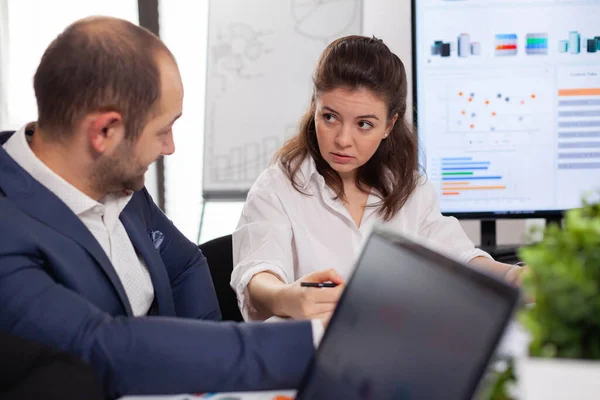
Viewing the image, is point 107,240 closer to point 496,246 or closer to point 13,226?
point 13,226

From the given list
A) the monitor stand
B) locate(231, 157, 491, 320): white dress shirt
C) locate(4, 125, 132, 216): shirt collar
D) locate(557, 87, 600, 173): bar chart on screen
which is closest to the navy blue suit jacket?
locate(4, 125, 132, 216): shirt collar

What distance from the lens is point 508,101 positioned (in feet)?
8.30

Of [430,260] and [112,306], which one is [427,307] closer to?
[430,260]

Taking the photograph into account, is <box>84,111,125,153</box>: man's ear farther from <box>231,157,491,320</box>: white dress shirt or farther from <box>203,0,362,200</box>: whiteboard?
<box>203,0,362,200</box>: whiteboard

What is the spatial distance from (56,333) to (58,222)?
0.25m

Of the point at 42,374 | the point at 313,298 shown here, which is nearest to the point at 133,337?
the point at 42,374

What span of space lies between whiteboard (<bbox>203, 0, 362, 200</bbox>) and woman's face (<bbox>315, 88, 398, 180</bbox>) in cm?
178

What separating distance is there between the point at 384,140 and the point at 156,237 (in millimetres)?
728

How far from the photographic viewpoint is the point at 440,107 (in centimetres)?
255

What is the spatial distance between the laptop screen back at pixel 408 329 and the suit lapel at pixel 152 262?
0.70m


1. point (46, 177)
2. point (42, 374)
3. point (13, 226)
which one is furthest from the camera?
point (46, 177)

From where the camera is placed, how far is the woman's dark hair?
6.12ft

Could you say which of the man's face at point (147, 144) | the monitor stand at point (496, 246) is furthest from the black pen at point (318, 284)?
the monitor stand at point (496, 246)

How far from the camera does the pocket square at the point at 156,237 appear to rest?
5.50 ft
